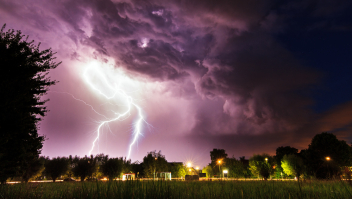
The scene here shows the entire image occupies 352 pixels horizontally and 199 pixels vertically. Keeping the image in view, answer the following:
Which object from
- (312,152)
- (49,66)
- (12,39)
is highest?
(12,39)

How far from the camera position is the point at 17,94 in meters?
12.7

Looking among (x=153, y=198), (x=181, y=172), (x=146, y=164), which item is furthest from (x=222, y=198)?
(x=181, y=172)

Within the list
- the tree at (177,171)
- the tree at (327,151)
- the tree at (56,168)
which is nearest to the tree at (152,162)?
the tree at (177,171)

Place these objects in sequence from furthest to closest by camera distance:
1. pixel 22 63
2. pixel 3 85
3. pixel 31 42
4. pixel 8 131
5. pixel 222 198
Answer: pixel 31 42 < pixel 22 63 < pixel 8 131 < pixel 3 85 < pixel 222 198

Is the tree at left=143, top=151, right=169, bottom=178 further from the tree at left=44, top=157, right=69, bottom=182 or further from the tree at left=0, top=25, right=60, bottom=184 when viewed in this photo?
the tree at left=0, top=25, right=60, bottom=184

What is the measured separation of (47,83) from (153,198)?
1547cm

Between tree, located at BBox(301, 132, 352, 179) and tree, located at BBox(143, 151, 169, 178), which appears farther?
tree, located at BBox(143, 151, 169, 178)

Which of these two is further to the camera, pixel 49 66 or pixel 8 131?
pixel 49 66

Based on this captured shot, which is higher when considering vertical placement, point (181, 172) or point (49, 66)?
point (49, 66)

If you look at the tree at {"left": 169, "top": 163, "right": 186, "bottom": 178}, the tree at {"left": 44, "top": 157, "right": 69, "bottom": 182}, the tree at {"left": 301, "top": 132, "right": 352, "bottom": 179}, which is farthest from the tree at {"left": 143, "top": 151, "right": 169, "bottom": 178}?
the tree at {"left": 301, "top": 132, "right": 352, "bottom": 179}

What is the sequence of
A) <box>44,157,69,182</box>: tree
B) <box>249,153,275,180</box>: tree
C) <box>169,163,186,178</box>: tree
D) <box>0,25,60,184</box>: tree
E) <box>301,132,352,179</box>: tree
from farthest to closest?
1. <box>169,163,186,178</box>: tree
2. <box>249,153,275,180</box>: tree
3. <box>44,157,69,182</box>: tree
4. <box>301,132,352,179</box>: tree
5. <box>0,25,60,184</box>: tree

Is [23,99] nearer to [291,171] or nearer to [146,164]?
[146,164]

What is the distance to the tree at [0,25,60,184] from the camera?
12359 millimetres

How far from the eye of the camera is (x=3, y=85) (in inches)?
468
